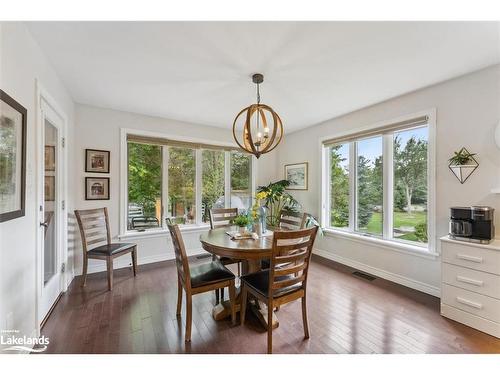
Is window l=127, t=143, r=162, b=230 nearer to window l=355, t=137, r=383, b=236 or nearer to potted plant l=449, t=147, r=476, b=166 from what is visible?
window l=355, t=137, r=383, b=236

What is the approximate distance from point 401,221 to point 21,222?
395cm

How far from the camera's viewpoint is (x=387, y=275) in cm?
299

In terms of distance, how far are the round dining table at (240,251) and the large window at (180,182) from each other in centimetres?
167

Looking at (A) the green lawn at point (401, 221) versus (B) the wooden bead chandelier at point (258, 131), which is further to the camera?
(A) the green lawn at point (401, 221)

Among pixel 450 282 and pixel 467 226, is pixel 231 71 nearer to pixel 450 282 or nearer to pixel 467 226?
pixel 467 226

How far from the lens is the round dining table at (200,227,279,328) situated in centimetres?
183

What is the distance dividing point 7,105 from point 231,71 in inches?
67.8

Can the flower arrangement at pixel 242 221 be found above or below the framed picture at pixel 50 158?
below

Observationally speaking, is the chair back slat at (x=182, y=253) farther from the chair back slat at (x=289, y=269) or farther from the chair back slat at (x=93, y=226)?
the chair back slat at (x=93, y=226)

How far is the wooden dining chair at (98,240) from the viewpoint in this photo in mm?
2713

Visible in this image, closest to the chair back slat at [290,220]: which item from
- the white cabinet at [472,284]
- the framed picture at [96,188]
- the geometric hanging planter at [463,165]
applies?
the white cabinet at [472,284]

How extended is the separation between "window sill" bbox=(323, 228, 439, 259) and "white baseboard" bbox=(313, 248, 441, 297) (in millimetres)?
331

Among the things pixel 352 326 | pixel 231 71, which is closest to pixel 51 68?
pixel 231 71

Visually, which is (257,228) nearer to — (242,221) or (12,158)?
(242,221)
